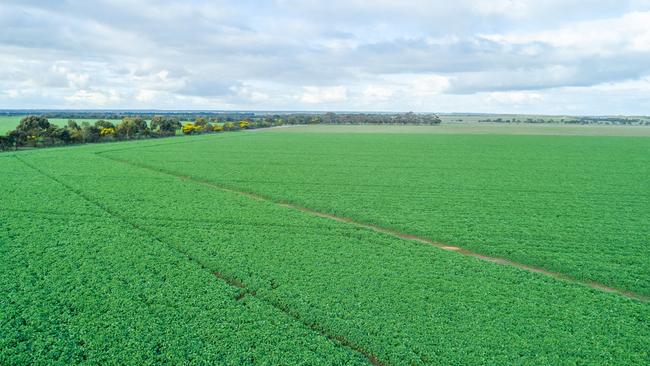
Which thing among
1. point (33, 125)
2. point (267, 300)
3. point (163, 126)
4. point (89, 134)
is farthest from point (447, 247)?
point (163, 126)

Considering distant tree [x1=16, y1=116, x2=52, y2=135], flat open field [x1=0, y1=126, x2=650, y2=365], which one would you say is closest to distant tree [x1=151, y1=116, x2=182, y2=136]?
distant tree [x1=16, y1=116, x2=52, y2=135]

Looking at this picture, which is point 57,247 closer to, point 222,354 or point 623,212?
point 222,354

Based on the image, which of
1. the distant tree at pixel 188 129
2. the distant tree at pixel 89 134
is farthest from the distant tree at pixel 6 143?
the distant tree at pixel 188 129

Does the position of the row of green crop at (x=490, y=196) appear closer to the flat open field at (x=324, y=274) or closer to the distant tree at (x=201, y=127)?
the flat open field at (x=324, y=274)

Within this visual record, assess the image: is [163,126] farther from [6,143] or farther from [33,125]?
[6,143]

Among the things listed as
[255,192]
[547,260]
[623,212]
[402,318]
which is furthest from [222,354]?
[623,212]

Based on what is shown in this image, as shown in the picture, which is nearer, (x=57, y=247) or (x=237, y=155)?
(x=57, y=247)
